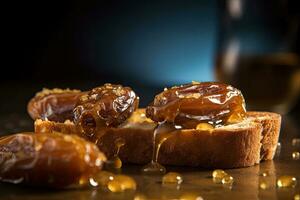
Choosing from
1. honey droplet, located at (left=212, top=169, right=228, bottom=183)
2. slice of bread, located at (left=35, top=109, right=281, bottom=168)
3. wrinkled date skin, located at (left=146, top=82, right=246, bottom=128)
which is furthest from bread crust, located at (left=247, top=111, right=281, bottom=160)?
honey droplet, located at (left=212, top=169, right=228, bottom=183)

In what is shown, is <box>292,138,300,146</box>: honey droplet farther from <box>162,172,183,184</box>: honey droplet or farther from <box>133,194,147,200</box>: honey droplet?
<box>133,194,147,200</box>: honey droplet

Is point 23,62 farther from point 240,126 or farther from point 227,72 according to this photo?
point 240,126

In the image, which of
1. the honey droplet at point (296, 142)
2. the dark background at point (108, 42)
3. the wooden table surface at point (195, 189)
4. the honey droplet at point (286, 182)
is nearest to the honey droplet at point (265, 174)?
the wooden table surface at point (195, 189)

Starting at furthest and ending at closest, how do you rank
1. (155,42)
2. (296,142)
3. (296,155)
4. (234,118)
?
(155,42)
(296,142)
(296,155)
(234,118)

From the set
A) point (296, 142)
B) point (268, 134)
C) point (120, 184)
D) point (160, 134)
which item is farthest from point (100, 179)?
point (296, 142)

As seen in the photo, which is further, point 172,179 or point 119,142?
point 119,142

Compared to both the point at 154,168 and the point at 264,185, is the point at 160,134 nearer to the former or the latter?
the point at 154,168

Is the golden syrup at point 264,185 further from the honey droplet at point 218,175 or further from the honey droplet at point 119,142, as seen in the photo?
the honey droplet at point 119,142
